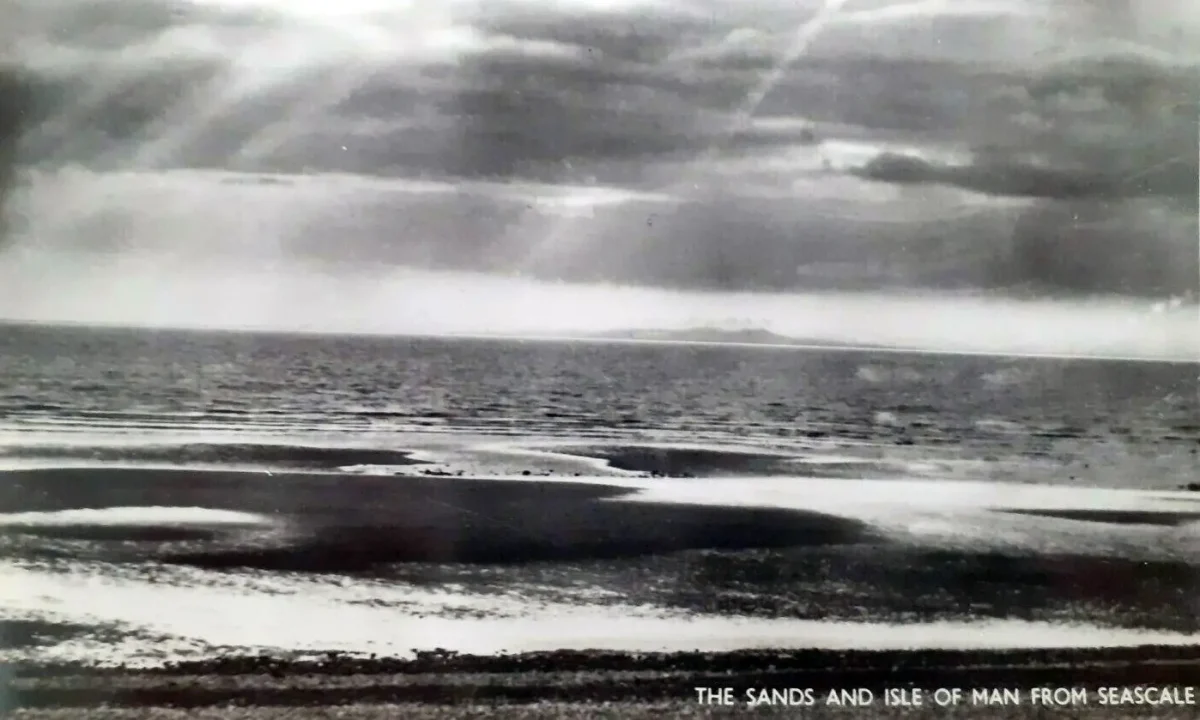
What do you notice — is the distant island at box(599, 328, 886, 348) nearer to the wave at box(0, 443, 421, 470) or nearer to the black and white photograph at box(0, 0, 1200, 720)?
the black and white photograph at box(0, 0, 1200, 720)

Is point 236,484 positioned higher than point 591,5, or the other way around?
point 591,5

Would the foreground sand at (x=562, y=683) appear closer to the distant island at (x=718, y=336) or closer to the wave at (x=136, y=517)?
the wave at (x=136, y=517)

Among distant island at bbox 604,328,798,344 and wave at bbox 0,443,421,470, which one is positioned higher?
distant island at bbox 604,328,798,344

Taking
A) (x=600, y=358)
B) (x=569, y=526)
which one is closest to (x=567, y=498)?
(x=569, y=526)

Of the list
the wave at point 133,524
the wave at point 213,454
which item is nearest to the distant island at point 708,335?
the wave at point 213,454

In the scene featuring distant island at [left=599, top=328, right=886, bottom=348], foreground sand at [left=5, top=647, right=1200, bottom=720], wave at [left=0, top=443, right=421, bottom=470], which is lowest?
foreground sand at [left=5, top=647, right=1200, bottom=720]

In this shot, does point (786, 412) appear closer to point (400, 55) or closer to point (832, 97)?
point (832, 97)

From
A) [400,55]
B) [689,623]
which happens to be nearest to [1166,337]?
[689,623]

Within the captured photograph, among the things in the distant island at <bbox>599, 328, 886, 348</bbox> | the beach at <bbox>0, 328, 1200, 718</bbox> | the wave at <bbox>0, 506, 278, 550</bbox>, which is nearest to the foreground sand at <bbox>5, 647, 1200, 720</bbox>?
the beach at <bbox>0, 328, 1200, 718</bbox>
